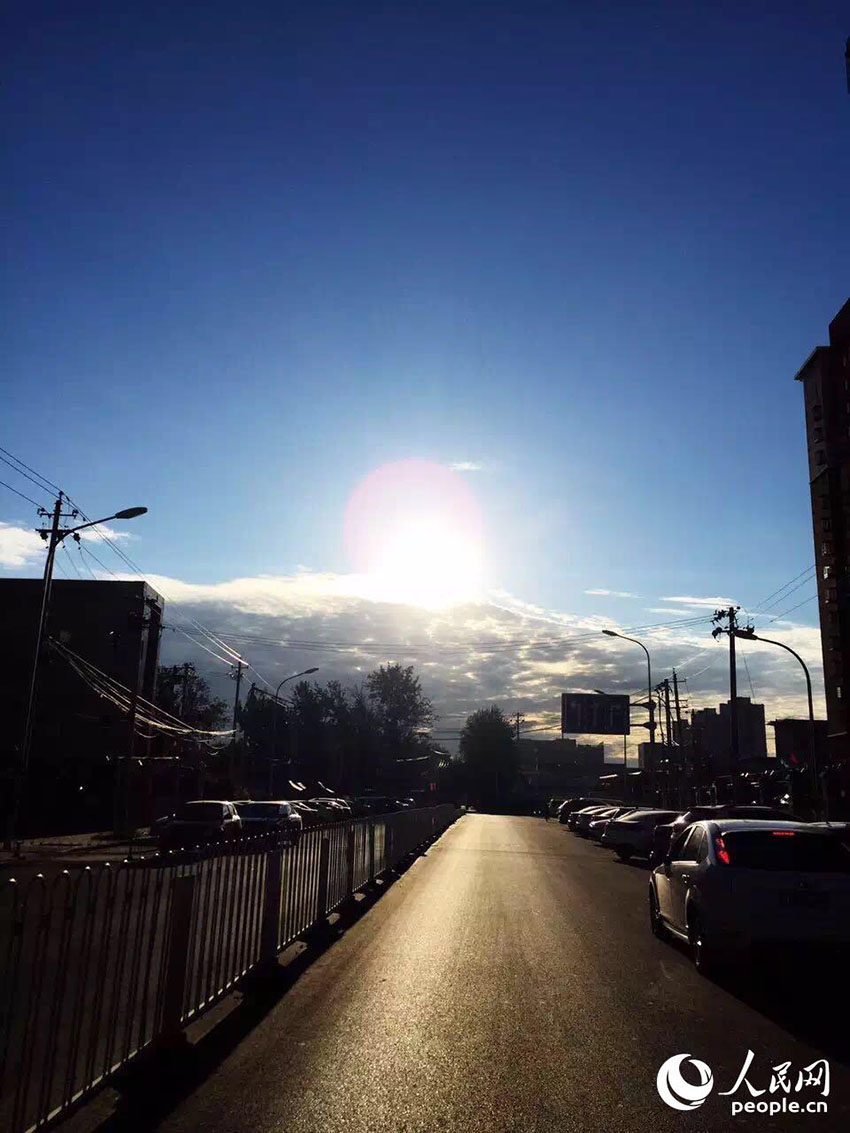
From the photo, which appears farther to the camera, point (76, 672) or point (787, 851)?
point (76, 672)

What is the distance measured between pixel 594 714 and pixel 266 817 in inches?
1586

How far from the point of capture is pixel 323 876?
12211mm

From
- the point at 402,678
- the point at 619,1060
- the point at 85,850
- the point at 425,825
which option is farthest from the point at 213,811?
the point at 402,678

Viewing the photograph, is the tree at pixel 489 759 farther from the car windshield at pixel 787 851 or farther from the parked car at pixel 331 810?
the car windshield at pixel 787 851

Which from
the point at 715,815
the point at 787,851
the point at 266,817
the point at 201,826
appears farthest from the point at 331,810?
the point at 787,851


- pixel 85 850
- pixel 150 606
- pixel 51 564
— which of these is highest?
pixel 150 606

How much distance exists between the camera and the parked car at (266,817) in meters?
26.9

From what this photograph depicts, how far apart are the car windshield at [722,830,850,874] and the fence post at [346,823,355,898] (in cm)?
631

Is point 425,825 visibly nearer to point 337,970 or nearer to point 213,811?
point 213,811

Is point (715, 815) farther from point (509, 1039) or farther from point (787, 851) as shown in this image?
point (509, 1039)

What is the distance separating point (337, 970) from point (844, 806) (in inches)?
1747

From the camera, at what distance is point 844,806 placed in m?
46.8

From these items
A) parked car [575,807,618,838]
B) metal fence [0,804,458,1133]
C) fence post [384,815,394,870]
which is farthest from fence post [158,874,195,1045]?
parked car [575,807,618,838]

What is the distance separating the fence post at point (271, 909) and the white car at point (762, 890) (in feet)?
14.3
